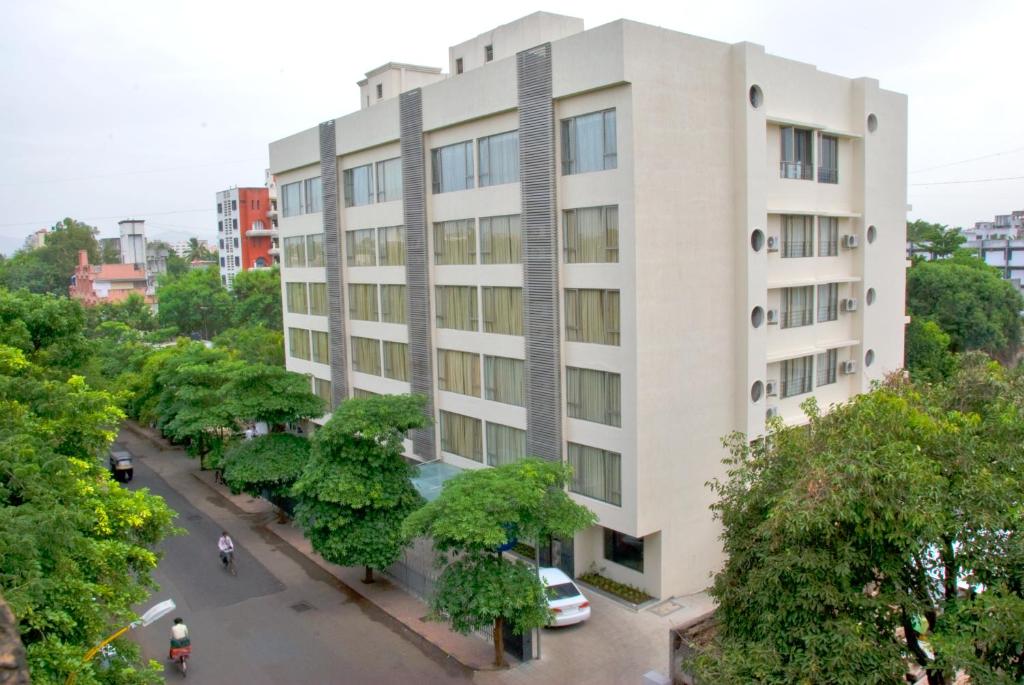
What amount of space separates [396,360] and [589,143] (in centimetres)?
1143

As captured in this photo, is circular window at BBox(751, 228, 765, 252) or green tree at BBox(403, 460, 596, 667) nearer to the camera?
green tree at BBox(403, 460, 596, 667)

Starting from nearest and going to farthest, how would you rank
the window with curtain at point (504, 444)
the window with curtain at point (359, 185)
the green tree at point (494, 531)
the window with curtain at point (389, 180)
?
the green tree at point (494, 531) < the window with curtain at point (504, 444) < the window with curtain at point (389, 180) < the window with curtain at point (359, 185)

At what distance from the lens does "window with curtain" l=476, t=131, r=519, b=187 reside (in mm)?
22000

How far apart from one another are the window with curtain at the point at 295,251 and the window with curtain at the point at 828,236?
19648mm

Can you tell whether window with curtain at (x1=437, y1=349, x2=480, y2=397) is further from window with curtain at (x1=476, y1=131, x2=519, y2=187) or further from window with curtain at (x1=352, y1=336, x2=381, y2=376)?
window with curtain at (x1=476, y1=131, x2=519, y2=187)

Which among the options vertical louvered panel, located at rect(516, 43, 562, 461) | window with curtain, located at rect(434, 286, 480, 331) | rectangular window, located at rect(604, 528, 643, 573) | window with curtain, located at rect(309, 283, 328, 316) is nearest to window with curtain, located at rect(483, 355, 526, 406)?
vertical louvered panel, located at rect(516, 43, 562, 461)

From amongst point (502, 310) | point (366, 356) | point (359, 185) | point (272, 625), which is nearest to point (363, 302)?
point (366, 356)

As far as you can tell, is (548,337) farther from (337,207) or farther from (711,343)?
(337,207)

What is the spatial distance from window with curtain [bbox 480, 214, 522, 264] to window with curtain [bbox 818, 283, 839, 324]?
885 centimetres

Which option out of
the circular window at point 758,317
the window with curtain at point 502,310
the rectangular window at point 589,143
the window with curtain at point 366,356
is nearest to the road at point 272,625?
the window with curtain at point 366,356

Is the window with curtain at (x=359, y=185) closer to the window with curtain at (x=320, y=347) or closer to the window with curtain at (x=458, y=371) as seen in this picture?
the window with curtain at (x=320, y=347)

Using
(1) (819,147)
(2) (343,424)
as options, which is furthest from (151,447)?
(1) (819,147)

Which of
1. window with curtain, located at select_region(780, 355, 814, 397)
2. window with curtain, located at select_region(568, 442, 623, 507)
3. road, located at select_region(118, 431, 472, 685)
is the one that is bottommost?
road, located at select_region(118, 431, 472, 685)

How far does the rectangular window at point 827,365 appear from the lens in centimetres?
2420
